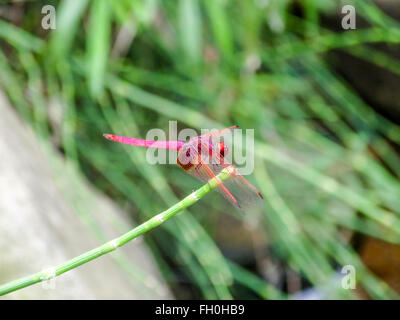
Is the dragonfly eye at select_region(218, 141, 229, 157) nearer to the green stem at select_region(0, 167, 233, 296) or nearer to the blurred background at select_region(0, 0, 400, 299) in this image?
the green stem at select_region(0, 167, 233, 296)

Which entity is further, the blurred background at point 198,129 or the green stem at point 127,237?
the blurred background at point 198,129

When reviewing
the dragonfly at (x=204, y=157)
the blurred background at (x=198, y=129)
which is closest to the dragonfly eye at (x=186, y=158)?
the dragonfly at (x=204, y=157)

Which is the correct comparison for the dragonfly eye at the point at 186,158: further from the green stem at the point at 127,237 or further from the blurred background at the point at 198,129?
the blurred background at the point at 198,129

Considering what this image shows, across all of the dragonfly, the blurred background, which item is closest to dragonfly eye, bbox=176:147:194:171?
the dragonfly

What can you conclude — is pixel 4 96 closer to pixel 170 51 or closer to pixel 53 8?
pixel 53 8

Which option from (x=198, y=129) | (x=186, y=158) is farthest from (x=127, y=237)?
(x=198, y=129)
